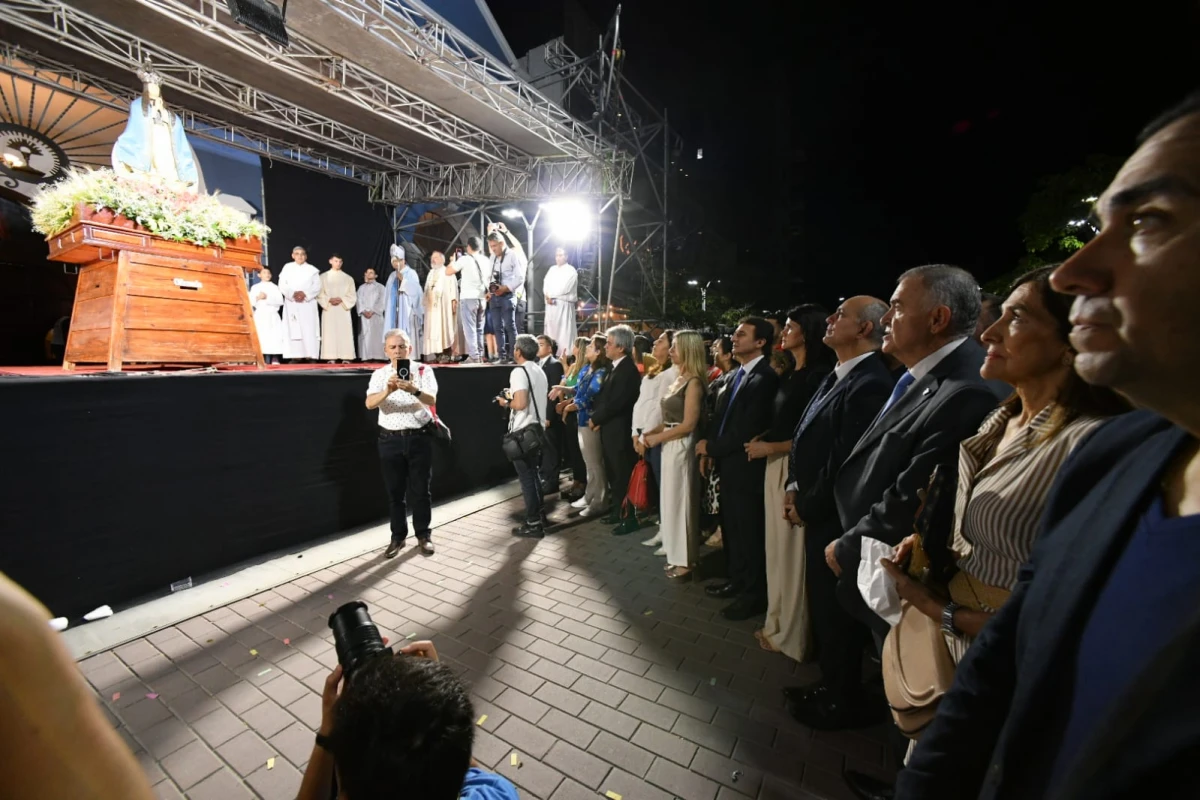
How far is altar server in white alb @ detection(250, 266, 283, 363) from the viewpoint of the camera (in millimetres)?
9094

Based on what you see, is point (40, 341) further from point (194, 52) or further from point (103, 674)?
point (103, 674)

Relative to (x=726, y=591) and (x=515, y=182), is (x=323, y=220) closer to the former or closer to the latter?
(x=515, y=182)

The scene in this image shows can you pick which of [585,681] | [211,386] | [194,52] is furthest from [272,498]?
[194,52]

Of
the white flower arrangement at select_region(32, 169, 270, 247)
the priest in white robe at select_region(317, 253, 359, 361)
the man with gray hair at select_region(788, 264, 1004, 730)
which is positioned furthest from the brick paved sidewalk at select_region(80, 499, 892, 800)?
the priest in white robe at select_region(317, 253, 359, 361)

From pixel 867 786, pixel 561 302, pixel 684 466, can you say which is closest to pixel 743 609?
pixel 684 466

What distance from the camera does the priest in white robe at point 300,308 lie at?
9.37 meters

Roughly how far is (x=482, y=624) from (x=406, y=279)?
850 centimetres

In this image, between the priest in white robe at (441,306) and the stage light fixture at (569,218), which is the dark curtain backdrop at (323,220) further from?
the stage light fixture at (569,218)

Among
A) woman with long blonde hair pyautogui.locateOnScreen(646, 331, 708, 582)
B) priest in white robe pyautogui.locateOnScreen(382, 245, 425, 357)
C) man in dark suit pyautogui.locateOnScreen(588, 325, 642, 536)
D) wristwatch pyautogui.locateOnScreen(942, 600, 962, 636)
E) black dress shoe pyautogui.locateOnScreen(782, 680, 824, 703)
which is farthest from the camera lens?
priest in white robe pyautogui.locateOnScreen(382, 245, 425, 357)

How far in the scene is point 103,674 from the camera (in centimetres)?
281

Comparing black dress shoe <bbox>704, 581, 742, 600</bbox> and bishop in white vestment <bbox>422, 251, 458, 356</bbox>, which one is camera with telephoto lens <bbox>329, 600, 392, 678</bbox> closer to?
black dress shoe <bbox>704, 581, 742, 600</bbox>

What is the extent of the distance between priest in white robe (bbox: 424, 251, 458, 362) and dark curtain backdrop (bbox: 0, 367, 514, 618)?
4536 millimetres

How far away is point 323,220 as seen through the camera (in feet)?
37.9

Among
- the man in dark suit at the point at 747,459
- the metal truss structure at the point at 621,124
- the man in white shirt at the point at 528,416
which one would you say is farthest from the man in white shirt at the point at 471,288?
the man in dark suit at the point at 747,459
